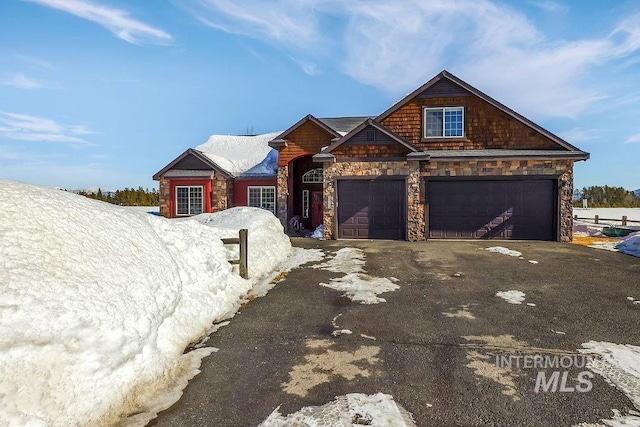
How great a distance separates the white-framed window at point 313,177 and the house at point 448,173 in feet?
20.0

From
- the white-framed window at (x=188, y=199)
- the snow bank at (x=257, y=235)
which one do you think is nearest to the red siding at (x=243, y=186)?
the white-framed window at (x=188, y=199)

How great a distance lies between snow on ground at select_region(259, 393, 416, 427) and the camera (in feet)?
10.3

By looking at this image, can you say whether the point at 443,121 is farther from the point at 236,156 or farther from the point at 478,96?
the point at 236,156

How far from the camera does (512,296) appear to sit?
692 centimetres

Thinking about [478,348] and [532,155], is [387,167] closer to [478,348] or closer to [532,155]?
[532,155]

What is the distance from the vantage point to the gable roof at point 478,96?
47.4 ft

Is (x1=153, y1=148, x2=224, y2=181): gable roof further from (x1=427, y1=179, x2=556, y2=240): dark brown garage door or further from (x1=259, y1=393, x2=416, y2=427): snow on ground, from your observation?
(x1=259, y1=393, x2=416, y2=427): snow on ground

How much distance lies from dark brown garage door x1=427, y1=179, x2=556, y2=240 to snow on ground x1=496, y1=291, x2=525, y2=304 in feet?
26.3

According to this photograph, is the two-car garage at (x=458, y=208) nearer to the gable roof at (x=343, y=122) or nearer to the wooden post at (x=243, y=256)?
the gable roof at (x=343, y=122)

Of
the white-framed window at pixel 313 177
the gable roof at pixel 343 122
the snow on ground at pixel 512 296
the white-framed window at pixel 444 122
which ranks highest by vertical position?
the gable roof at pixel 343 122

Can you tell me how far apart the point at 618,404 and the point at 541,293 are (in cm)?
401

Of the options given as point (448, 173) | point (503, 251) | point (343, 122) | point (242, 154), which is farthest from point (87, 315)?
point (242, 154)

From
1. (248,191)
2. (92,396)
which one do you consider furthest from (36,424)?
(248,191)

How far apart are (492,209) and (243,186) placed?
14.1 metres
